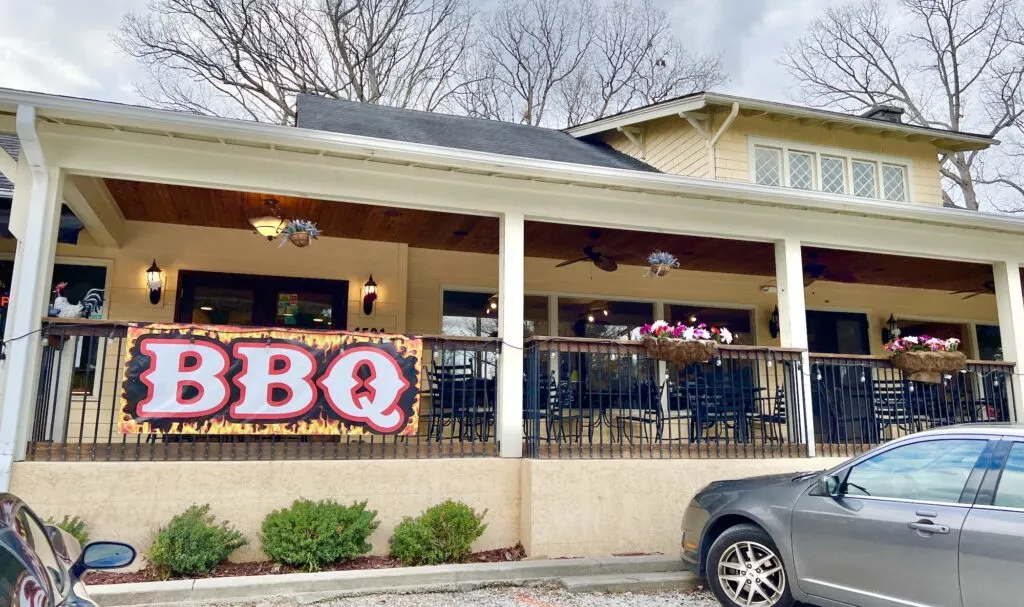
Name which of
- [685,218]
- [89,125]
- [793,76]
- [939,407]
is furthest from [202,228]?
[793,76]

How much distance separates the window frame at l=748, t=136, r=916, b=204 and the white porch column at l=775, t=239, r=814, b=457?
269 centimetres

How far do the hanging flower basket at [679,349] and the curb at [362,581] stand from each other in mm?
1760

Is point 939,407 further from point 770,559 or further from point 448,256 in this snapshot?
point 448,256

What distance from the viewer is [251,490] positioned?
5.32 m

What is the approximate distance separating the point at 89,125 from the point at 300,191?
1.67 m

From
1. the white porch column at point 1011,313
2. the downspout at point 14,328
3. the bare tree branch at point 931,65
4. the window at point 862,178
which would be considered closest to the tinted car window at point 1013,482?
the white porch column at point 1011,313

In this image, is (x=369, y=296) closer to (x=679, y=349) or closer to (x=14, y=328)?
(x=14, y=328)

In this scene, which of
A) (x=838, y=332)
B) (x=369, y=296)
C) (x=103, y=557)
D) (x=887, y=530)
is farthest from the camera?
(x=838, y=332)

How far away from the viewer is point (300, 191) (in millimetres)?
5969

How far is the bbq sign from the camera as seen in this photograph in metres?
5.25

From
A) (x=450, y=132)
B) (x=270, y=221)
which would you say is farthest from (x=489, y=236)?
(x=270, y=221)

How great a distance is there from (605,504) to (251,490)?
9.50 feet

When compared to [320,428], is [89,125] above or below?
above

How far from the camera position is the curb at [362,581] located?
4492mm
